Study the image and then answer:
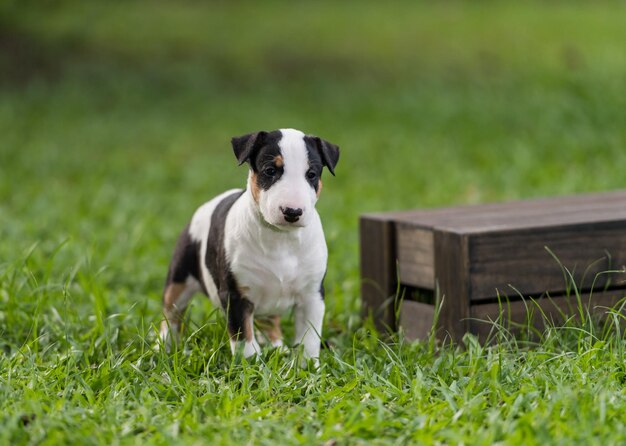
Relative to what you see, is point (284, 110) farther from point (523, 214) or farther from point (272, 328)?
point (272, 328)

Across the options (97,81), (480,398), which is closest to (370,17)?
(97,81)

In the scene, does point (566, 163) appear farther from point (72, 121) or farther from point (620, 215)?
point (72, 121)

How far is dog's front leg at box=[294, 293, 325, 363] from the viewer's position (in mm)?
4137

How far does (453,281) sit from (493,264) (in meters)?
0.18

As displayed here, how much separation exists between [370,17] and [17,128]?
8962 mm

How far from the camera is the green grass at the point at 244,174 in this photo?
11.6 feet

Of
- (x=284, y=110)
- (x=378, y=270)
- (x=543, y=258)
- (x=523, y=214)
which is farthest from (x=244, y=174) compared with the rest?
(x=543, y=258)

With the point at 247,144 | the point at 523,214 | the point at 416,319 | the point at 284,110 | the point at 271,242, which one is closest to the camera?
the point at 247,144

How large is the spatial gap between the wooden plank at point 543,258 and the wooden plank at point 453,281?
38 millimetres

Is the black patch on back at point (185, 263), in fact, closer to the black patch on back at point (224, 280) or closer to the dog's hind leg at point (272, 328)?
the black patch on back at point (224, 280)

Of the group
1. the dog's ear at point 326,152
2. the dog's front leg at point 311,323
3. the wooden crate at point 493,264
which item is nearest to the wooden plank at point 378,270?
the wooden crate at point 493,264

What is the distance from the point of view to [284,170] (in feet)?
12.5

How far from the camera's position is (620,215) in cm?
477

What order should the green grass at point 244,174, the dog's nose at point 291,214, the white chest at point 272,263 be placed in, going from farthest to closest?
1. the white chest at point 272,263
2. the dog's nose at point 291,214
3. the green grass at point 244,174
